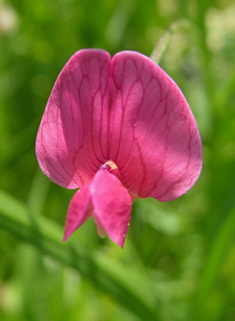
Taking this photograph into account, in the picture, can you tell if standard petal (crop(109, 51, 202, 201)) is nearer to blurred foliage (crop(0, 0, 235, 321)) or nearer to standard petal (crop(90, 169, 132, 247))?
standard petal (crop(90, 169, 132, 247))

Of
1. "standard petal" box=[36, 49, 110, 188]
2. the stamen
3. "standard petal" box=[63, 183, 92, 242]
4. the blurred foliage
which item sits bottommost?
the blurred foliage

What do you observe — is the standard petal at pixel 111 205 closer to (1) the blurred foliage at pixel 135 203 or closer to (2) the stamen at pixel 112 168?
(2) the stamen at pixel 112 168

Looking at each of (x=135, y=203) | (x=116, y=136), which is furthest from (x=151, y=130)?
(x=135, y=203)

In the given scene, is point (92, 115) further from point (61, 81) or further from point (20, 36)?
point (20, 36)

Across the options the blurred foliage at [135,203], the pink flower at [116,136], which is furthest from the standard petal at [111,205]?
the blurred foliage at [135,203]

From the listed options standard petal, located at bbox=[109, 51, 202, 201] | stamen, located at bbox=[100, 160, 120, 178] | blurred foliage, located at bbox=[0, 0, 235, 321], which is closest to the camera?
standard petal, located at bbox=[109, 51, 202, 201]

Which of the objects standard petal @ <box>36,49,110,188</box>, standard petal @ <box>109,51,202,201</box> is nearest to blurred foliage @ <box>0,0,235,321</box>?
standard petal @ <box>36,49,110,188</box>
